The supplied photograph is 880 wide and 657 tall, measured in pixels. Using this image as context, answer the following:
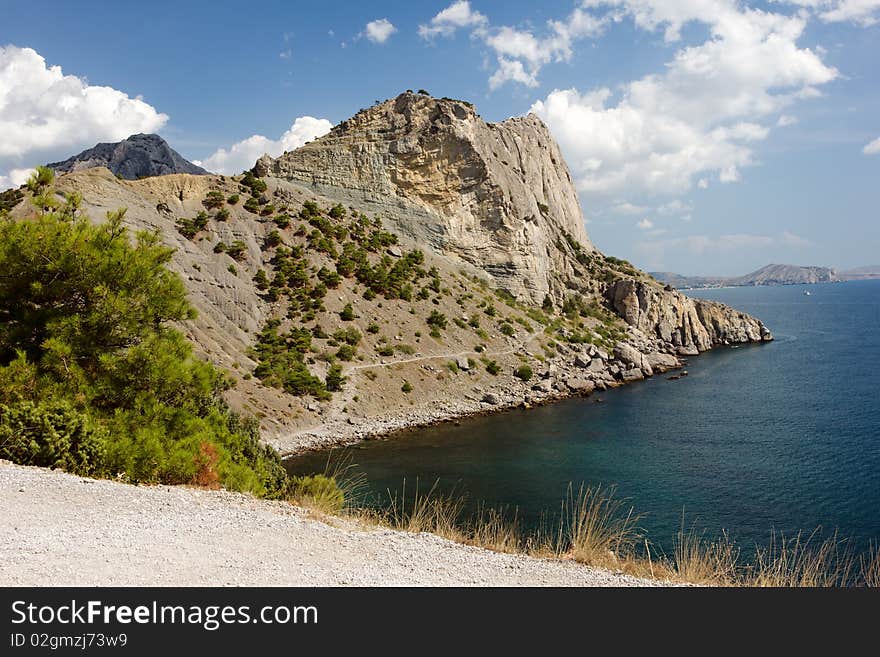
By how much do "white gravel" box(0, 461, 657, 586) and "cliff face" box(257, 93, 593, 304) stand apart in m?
55.3

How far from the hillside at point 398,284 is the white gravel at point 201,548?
23869 millimetres

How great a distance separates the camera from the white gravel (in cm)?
561

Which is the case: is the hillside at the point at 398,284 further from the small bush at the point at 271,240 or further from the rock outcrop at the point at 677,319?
the rock outcrop at the point at 677,319

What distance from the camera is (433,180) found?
211 ft

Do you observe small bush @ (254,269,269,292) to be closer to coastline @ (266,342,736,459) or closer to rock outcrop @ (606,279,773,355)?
coastline @ (266,342,736,459)

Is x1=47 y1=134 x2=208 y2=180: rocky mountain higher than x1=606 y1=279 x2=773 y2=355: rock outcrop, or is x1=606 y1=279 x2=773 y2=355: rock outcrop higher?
x1=47 y1=134 x2=208 y2=180: rocky mountain

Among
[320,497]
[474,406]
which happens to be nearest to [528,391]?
[474,406]

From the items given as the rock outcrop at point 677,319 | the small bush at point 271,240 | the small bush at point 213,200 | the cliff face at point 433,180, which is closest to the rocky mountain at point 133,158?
the cliff face at point 433,180

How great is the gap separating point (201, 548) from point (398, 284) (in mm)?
46078

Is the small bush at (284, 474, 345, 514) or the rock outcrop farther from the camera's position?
the rock outcrop

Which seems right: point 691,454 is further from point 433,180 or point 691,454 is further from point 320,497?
point 433,180

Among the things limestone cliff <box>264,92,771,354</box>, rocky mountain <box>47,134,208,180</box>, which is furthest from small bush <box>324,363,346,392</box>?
rocky mountain <box>47,134,208,180</box>
